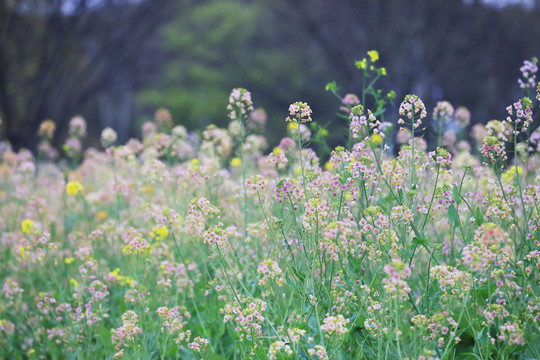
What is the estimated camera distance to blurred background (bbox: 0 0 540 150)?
10195 millimetres

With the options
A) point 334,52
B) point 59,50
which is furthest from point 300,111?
point 334,52

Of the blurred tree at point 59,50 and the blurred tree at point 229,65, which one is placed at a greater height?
the blurred tree at point 229,65

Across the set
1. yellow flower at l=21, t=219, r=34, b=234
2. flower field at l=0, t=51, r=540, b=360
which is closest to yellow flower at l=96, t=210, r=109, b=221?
flower field at l=0, t=51, r=540, b=360

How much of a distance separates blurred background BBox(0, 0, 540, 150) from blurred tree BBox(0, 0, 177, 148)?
0.02m

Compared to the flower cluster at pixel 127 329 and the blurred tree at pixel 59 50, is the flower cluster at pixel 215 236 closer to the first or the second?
the flower cluster at pixel 127 329

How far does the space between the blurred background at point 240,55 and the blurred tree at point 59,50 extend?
0.02 m

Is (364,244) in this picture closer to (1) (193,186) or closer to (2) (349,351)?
(2) (349,351)

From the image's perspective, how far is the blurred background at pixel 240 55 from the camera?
10.2 metres

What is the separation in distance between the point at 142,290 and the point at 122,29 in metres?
8.55

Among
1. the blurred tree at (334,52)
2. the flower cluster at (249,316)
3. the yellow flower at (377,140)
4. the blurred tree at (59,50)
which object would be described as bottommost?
the flower cluster at (249,316)

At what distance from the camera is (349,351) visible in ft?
8.83

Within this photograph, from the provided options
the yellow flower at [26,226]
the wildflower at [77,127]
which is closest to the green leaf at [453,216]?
the yellow flower at [26,226]

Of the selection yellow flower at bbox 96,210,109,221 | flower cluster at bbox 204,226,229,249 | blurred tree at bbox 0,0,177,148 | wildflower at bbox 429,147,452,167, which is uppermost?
blurred tree at bbox 0,0,177,148

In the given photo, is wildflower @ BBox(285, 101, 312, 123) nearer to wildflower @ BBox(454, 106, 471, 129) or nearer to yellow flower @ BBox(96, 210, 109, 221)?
wildflower @ BBox(454, 106, 471, 129)
